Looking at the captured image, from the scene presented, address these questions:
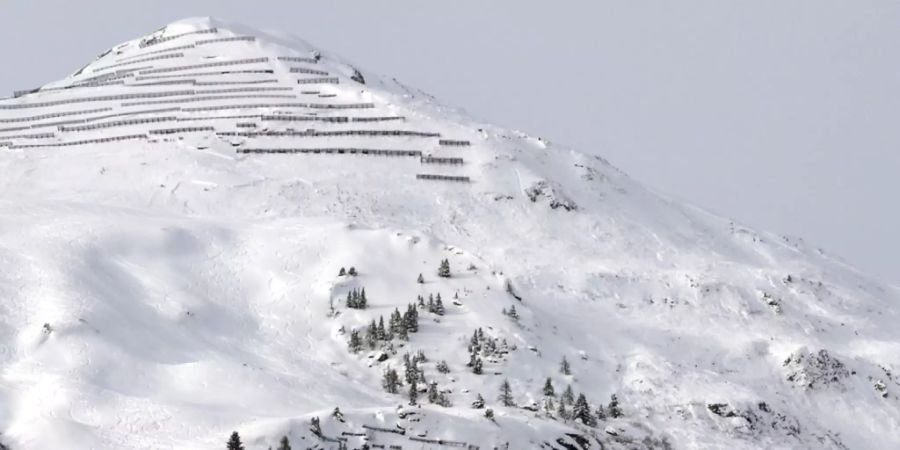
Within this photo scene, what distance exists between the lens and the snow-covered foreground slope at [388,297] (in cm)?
4228

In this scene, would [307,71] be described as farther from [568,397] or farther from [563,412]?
[563,412]

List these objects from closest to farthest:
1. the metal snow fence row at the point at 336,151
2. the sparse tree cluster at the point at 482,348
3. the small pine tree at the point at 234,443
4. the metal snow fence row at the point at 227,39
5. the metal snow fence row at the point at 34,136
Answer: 1. the small pine tree at the point at 234,443
2. the sparse tree cluster at the point at 482,348
3. the metal snow fence row at the point at 336,151
4. the metal snow fence row at the point at 34,136
5. the metal snow fence row at the point at 227,39

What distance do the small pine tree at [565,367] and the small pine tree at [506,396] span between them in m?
4.39

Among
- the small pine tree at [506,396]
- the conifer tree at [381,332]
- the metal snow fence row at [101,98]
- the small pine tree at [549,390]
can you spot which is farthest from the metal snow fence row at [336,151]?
the small pine tree at [506,396]

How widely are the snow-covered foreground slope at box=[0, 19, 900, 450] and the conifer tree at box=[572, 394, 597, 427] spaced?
0.44m

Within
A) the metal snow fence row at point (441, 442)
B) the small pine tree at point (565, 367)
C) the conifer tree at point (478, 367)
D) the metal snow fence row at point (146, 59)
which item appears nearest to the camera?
the metal snow fence row at point (441, 442)

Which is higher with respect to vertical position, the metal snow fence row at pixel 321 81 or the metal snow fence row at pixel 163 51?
the metal snow fence row at pixel 163 51

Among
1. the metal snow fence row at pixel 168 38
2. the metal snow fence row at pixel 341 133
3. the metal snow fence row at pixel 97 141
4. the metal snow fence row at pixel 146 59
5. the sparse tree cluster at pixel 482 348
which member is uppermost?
the metal snow fence row at pixel 168 38

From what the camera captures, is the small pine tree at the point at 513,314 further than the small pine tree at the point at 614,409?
Yes

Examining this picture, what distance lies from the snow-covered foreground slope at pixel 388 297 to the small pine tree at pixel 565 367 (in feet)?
3.60

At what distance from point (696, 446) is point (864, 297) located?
2981 centimetres

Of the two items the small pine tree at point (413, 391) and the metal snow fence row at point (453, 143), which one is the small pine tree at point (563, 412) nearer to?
the small pine tree at point (413, 391)

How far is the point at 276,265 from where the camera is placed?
60.2 meters

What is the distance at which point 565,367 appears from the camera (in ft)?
168
